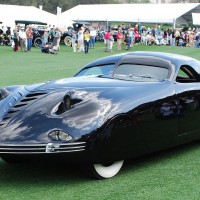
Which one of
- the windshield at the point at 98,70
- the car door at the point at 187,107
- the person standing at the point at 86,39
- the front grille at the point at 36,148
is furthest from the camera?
the person standing at the point at 86,39

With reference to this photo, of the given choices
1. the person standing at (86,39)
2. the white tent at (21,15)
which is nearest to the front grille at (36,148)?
the person standing at (86,39)

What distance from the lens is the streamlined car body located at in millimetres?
3957

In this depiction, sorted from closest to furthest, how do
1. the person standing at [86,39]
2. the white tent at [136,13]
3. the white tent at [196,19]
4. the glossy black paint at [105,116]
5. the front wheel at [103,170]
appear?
the glossy black paint at [105,116] → the front wheel at [103,170] → the person standing at [86,39] → the white tent at [196,19] → the white tent at [136,13]

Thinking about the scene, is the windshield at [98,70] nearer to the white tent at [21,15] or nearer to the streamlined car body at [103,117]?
the streamlined car body at [103,117]

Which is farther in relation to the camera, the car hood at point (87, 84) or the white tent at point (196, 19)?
the white tent at point (196, 19)

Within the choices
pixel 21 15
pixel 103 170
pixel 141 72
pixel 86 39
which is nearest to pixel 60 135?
pixel 103 170

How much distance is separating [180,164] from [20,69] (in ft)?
41.5

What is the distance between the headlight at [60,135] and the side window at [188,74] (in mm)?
2119

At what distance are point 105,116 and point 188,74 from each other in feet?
6.57

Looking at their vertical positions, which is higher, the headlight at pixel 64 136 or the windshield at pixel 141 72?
the windshield at pixel 141 72

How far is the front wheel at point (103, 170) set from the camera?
4211 millimetres

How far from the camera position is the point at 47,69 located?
1698cm

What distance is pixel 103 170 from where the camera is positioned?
4289 millimetres

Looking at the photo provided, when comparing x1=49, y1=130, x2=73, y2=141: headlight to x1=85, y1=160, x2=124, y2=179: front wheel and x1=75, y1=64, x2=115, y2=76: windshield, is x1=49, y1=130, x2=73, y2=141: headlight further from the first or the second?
x1=75, y1=64, x2=115, y2=76: windshield
